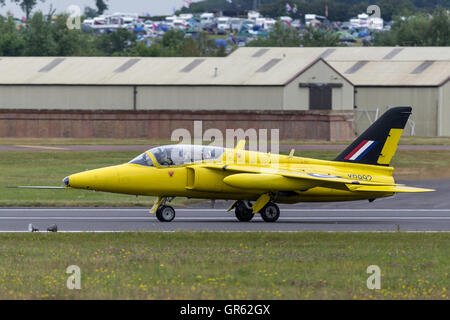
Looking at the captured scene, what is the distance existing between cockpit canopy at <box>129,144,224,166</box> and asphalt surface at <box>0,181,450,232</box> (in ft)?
5.24

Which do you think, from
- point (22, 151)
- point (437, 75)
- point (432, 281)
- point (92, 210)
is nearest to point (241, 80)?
point (437, 75)

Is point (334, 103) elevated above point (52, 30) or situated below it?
below

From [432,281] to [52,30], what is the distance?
97273 mm

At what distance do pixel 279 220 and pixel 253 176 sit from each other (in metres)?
2.24

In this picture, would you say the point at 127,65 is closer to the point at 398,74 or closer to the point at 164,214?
the point at 398,74

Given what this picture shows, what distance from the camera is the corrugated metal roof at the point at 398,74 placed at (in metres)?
68.2

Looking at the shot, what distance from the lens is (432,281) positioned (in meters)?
13.9

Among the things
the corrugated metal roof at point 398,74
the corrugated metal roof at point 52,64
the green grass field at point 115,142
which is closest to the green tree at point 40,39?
the corrugated metal roof at point 52,64

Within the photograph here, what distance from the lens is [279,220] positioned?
24.5m

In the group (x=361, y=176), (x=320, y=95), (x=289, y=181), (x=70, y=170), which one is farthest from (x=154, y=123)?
(x=289, y=181)

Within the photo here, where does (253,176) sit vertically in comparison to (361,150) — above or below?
below
